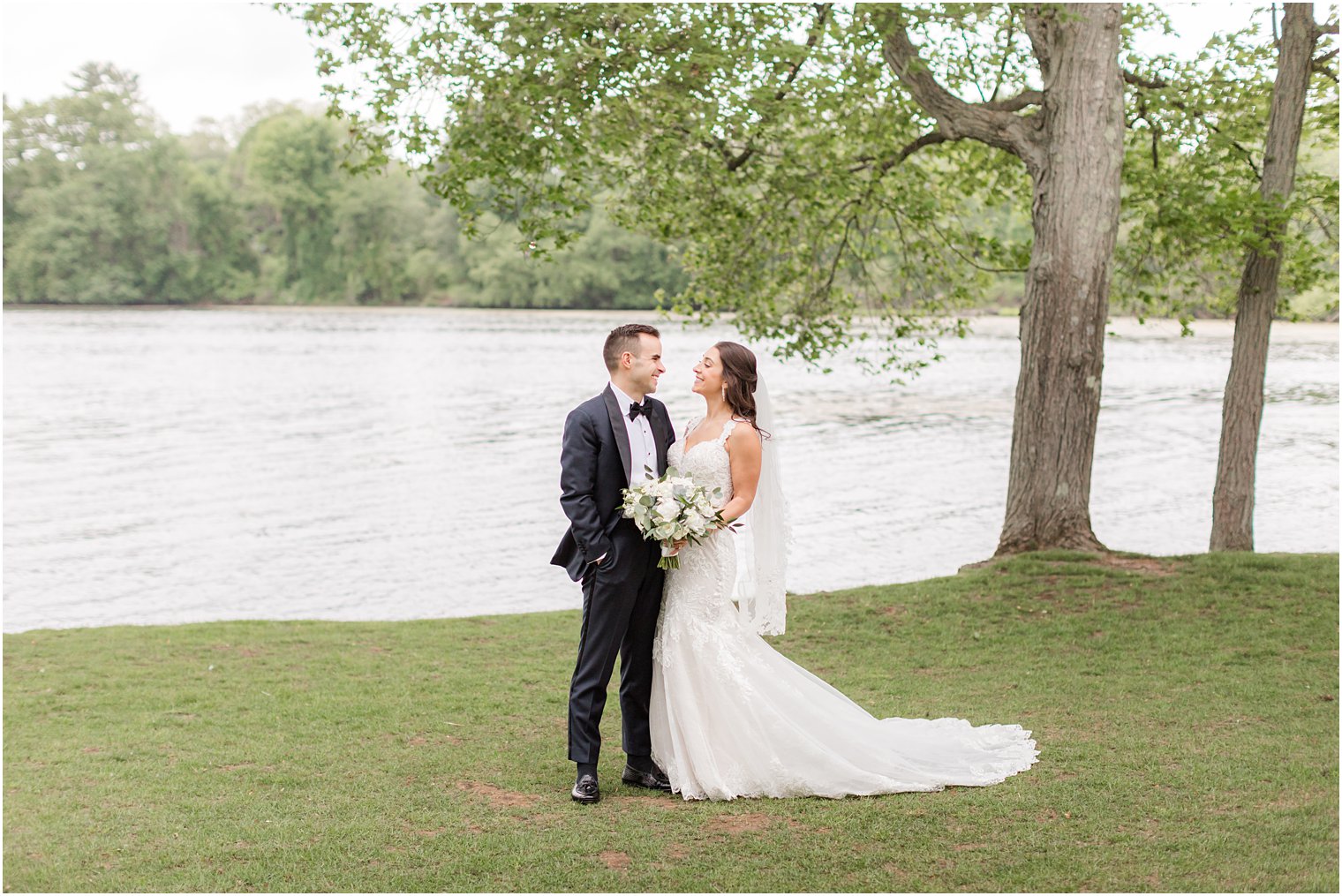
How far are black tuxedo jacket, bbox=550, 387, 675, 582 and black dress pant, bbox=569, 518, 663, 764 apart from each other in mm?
91

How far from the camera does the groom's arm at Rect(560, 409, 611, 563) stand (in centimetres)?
602

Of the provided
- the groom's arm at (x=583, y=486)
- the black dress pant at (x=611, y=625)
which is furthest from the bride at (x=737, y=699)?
the groom's arm at (x=583, y=486)

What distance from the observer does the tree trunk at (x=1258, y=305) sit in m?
12.4

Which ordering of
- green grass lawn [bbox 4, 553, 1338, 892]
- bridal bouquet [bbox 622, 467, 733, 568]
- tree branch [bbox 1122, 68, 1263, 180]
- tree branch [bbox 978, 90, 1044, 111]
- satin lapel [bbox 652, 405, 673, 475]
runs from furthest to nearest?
tree branch [bbox 978, 90, 1044, 111]
tree branch [bbox 1122, 68, 1263, 180]
satin lapel [bbox 652, 405, 673, 475]
bridal bouquet [bbox 622, 467, 733, 568]
green grass lawn [bbox 4, 553, 1338, 892]

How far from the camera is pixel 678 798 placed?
627 cm

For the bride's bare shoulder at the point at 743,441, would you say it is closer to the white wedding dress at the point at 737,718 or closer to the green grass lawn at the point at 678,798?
the white wedding dress at the point at 737,718

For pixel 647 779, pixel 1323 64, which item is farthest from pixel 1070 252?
pixel 647 779

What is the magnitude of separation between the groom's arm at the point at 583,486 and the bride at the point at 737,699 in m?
0.54

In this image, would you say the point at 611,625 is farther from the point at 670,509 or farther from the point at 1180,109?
the point at 1180,109

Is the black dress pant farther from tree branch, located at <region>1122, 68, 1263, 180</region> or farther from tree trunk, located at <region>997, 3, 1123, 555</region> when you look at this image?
tree branch, located at <region>1122, 68, 1263, 180</region>

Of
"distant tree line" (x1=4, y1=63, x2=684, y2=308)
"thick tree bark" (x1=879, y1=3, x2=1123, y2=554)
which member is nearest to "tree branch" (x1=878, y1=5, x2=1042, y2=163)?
"thick tree bark" (x1=879, y1=3, x2=1123, y2=554)

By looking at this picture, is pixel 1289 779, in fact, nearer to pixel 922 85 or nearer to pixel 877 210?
pixel 922 85

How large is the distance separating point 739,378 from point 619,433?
70 centimetres

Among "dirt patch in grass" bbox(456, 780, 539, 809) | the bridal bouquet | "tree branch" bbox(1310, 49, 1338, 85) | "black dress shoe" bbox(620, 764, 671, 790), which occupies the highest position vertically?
"tree branch" bbox(1310, 49, 1338, 85)
